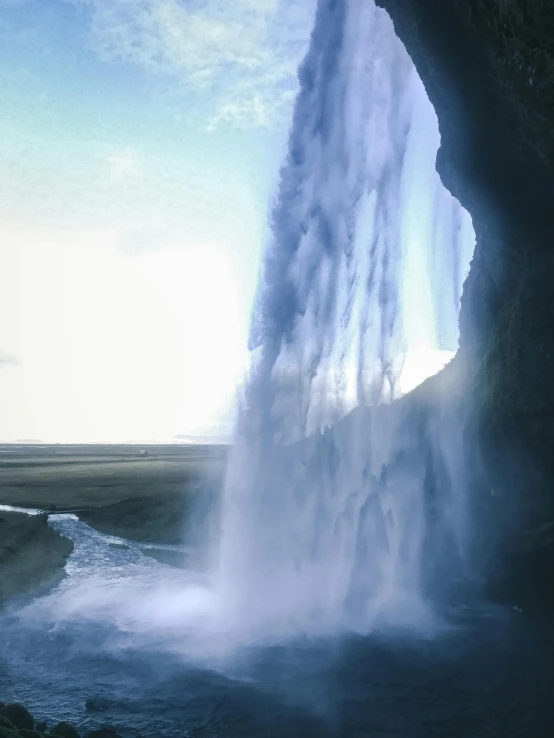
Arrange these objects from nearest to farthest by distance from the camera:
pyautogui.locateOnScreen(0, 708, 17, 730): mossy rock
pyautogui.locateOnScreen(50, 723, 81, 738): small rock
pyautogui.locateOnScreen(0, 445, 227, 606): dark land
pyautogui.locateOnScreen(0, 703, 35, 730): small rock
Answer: pyautogui.locateOnScreen(0, 708, 17, 730): mossy rock, pyautogui.locateOnScreen(50, 723, 81, 738): small rock, pyautogui.locateOnScreen(0, 703, 35, 730): small rock, pyautogui.locateOnScreen(0, 445, 227, 606): dark land

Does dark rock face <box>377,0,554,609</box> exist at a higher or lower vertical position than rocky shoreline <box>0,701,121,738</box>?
higher

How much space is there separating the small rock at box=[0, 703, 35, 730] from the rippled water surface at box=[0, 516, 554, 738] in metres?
1.04

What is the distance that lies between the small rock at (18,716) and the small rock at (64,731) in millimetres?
Result: 629

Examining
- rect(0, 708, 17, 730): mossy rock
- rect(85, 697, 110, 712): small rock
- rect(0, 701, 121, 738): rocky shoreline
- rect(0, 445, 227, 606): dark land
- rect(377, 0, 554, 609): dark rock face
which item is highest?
rect(377, 0, 554, 609): dark rock face

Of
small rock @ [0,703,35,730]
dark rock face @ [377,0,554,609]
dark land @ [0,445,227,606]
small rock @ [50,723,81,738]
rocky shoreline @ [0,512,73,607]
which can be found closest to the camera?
small rock @ [50,723,81,738]

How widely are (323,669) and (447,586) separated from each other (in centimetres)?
1059

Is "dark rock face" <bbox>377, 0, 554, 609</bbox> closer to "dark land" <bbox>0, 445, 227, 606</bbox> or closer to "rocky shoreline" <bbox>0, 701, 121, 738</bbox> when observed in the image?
"rocky shoreline" <bbox>0, 701, 121, 738</bbox>

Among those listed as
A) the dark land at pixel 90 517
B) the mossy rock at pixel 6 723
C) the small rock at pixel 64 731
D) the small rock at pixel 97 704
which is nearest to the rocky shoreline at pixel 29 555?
the dark land at pixel 90 517

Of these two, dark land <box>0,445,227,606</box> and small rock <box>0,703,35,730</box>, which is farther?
dark land <box>0,445,227,606</box>

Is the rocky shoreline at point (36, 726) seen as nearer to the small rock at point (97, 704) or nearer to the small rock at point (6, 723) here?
the small rock at point (6, 723)

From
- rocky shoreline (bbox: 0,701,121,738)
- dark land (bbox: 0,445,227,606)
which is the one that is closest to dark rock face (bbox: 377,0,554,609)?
rocky shoreline (bbox: 0,701,121,738)

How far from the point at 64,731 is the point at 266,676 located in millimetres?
5353

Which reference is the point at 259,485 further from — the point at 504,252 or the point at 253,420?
the point at 504,252

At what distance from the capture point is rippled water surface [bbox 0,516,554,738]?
11195 millimetres
